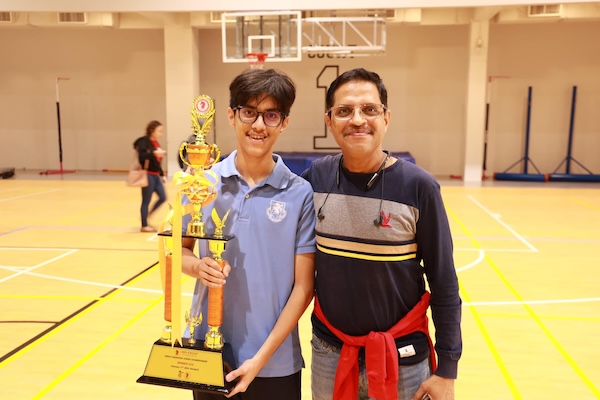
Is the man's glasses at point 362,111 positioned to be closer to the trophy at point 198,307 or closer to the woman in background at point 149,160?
the trophy at point 198,307

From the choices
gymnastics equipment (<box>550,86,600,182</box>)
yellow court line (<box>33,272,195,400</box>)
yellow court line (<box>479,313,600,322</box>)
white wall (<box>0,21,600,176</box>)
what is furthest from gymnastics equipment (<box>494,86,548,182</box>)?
yellow court line (<box>33,272,195,400</box>)

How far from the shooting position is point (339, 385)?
2.12 meters

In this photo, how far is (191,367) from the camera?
2.05 meters

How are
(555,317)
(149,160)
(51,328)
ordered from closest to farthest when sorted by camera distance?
(51,328) → (555,317) → (149,160)

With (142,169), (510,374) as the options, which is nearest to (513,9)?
(142,169)

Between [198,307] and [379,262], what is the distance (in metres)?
0.74

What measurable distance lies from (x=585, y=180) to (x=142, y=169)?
13343mm

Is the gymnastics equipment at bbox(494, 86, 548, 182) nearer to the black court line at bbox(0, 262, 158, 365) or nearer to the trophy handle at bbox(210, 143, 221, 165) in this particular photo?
the black court line at bbox(0, 262, 158, 365)

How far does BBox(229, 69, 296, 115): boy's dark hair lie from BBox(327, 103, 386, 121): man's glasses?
0.66 ft

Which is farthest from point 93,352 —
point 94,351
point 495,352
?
point 495,352

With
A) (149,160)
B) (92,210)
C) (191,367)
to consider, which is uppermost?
(149,160)

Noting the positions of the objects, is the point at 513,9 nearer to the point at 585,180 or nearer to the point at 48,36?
the point at 585,180

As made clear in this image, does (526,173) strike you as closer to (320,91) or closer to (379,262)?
(320,91)

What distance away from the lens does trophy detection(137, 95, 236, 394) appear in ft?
6.49
